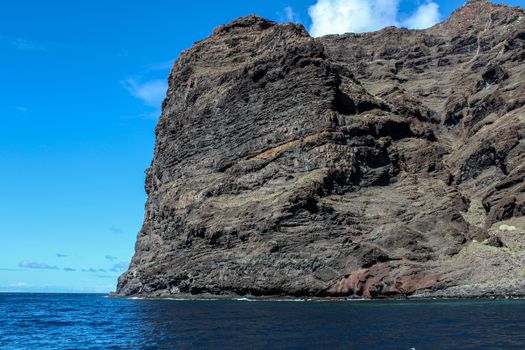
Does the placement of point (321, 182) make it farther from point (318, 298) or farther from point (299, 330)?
point (299, 330)

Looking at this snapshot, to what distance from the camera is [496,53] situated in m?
186

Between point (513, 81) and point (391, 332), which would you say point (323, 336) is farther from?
point (513, 81)

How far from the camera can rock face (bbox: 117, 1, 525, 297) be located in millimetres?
97188

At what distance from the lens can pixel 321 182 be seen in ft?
371

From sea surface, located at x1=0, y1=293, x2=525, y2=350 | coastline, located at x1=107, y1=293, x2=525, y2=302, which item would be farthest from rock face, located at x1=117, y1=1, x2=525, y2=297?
sea surface, located at x1=0, y1=293, x2=525, y2=350

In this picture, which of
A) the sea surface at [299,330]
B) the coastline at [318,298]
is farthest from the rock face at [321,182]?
the sea surface at [299,330]

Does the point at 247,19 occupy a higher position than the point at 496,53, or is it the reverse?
the point at 247,19

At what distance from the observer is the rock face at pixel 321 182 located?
9719cm

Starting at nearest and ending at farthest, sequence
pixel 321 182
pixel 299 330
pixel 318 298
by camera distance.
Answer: pixel 299 330 < pixel 318 298 < pixel 321 182

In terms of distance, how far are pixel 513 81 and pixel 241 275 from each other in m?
98.9

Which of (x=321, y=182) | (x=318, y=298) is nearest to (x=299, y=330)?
(x=318, y=298)

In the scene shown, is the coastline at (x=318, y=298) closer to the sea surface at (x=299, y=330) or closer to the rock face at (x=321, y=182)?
the rock face at (x=321, y=182)

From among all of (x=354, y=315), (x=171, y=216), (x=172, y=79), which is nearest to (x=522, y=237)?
(x=354, y=315)

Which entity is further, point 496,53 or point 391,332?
point 496,53
